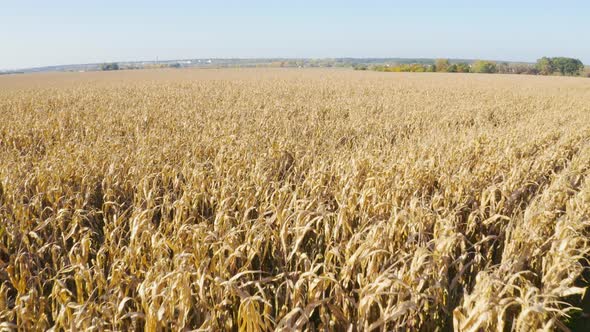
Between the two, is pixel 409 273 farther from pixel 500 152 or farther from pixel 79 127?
pixel 79 127

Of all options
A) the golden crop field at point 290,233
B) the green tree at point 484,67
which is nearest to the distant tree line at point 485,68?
the green tree at point 484,67

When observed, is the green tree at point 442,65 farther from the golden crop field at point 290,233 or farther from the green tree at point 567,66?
the golden crop field at point 290,233

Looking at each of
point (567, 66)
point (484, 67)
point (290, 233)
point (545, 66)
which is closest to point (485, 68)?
point (484, 67)

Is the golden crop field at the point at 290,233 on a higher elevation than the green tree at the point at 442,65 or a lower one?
lower

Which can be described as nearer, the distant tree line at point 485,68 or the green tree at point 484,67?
the distant tree line at point 485,68

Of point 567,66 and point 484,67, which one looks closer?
point 484,67

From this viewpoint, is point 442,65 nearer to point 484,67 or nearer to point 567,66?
point 484,67

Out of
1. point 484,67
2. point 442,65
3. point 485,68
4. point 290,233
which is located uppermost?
point 442,65

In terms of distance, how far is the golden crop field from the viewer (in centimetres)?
234

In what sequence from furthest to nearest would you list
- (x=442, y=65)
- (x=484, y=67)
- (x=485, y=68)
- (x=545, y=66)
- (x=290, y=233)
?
1. (x=545, y=66)
2. (x=484, y=67)
3. (x=485, y=68)
4. (x=442, y=65)
5. (x=290, y=233)

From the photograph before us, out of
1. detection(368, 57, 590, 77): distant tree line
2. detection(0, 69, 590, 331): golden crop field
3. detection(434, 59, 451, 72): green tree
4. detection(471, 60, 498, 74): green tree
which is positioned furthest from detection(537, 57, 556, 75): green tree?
detection(0, 69, 590, 331): golden crop field

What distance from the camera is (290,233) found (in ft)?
11.2

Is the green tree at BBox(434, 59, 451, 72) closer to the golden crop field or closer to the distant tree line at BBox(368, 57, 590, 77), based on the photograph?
the distant tree line at BBox(368, 57, 590, 77)

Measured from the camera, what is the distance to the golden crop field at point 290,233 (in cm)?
234
